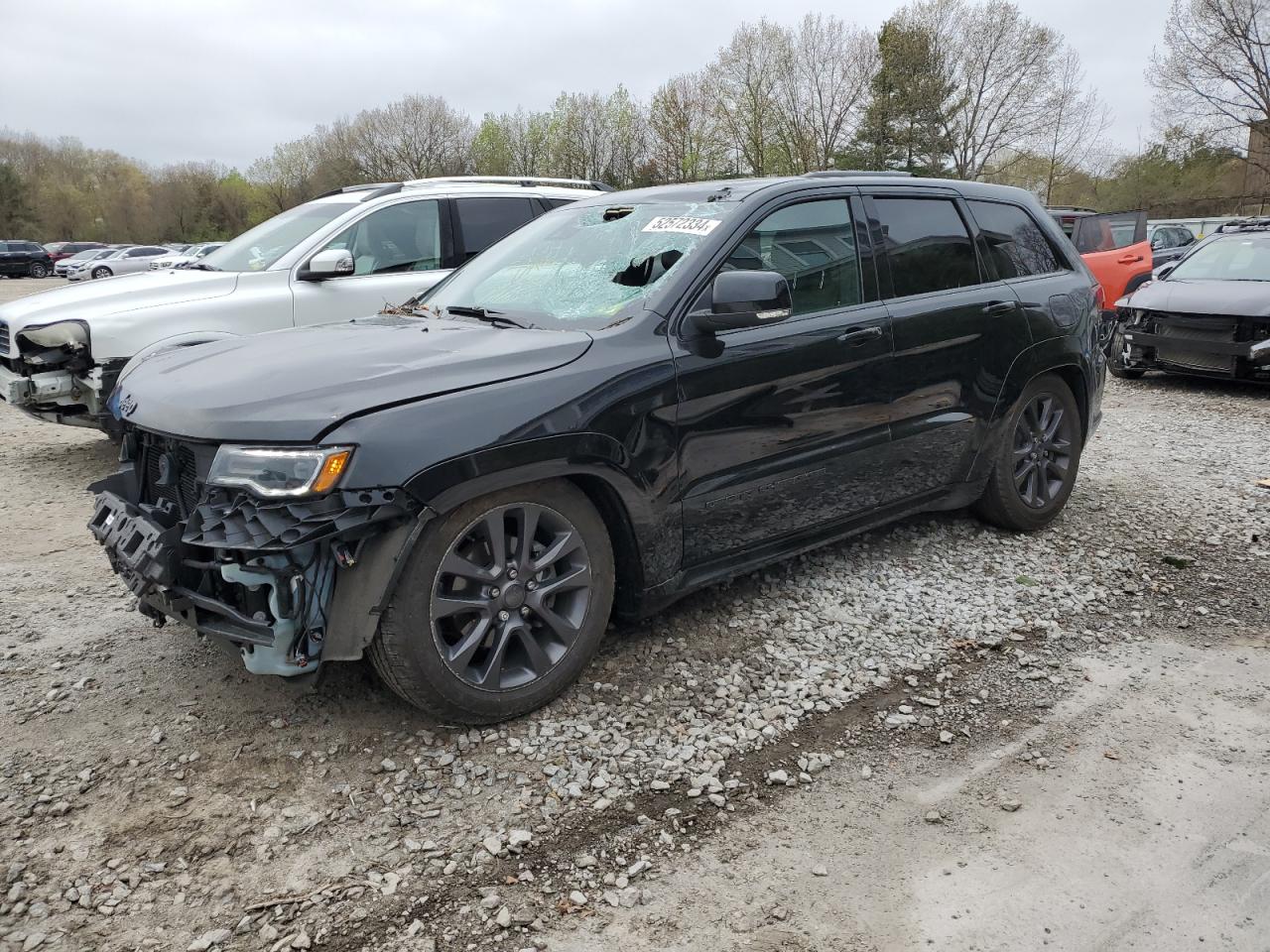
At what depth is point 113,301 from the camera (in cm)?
614

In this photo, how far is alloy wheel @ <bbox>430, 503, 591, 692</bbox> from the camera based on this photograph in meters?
2.98

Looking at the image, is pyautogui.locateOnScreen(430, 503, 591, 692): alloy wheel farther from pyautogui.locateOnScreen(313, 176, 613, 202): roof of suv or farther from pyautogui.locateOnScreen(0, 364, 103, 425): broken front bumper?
pyautogui.locateOnScreen(313, 176, 613, 202): roof of suv

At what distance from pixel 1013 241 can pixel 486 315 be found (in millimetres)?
2873

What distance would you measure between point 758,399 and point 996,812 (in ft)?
5.44

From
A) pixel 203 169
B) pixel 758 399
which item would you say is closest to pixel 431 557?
pixel 758 399

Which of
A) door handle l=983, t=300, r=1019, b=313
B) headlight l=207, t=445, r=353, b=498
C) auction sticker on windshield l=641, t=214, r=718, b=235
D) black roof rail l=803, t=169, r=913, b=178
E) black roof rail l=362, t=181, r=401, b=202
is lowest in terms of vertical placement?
headlight l=207, t=445, r=353, b=498

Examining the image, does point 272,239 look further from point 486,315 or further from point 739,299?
point 739,299

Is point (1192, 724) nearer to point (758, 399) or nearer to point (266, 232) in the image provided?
point (758, 399)

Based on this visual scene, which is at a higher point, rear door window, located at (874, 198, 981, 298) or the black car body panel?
rear door window, located at (874, 198, 981, 298)

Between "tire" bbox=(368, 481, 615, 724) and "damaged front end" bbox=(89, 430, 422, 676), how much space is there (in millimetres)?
159

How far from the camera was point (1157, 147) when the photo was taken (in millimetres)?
41469

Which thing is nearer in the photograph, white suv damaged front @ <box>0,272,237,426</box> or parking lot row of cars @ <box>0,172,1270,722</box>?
parking lot row of cars @ <box>0,172,1270,722</box>

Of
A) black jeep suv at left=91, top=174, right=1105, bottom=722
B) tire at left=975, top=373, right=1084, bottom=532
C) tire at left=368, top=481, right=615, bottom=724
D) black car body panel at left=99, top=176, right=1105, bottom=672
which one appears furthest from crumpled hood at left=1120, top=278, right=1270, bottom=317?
tire at left=368, top=481, right=615, bottom=724

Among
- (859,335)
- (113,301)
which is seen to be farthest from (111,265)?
(859,335)
